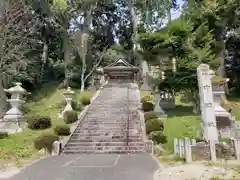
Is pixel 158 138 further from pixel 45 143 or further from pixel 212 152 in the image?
pixel 45 143

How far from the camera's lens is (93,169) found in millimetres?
7484

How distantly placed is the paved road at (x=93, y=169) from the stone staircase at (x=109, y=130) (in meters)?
1.62

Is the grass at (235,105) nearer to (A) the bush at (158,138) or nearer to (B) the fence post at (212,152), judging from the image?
(A) the bush at (158,138)

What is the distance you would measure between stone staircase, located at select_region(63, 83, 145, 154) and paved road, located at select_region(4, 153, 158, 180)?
162cm

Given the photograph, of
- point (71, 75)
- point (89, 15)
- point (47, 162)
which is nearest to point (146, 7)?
point (89, 15)

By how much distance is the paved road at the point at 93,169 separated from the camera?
260 inches

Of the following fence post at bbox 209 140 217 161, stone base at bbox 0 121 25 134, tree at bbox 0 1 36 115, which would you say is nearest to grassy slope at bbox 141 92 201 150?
fence post at bbox 209 140 217 161

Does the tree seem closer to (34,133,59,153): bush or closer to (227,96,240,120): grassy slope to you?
(34,133,59,153): bush

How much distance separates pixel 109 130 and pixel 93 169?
5550 millimetres

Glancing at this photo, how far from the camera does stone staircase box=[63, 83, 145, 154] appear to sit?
11.3 meters

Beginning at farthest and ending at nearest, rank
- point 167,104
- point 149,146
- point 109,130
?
point 167,104 < point 109,130 < point 149,146

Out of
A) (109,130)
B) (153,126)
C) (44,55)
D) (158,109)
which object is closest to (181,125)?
(153,126)

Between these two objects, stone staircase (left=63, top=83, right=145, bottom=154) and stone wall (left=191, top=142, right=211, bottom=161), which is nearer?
stone wall (left=191, top=142, right=211, bottom=161)

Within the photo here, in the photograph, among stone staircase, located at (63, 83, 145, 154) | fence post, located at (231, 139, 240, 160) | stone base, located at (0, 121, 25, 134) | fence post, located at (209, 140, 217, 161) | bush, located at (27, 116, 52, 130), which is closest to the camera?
fence post, located at (209, 140, 217, 161)
